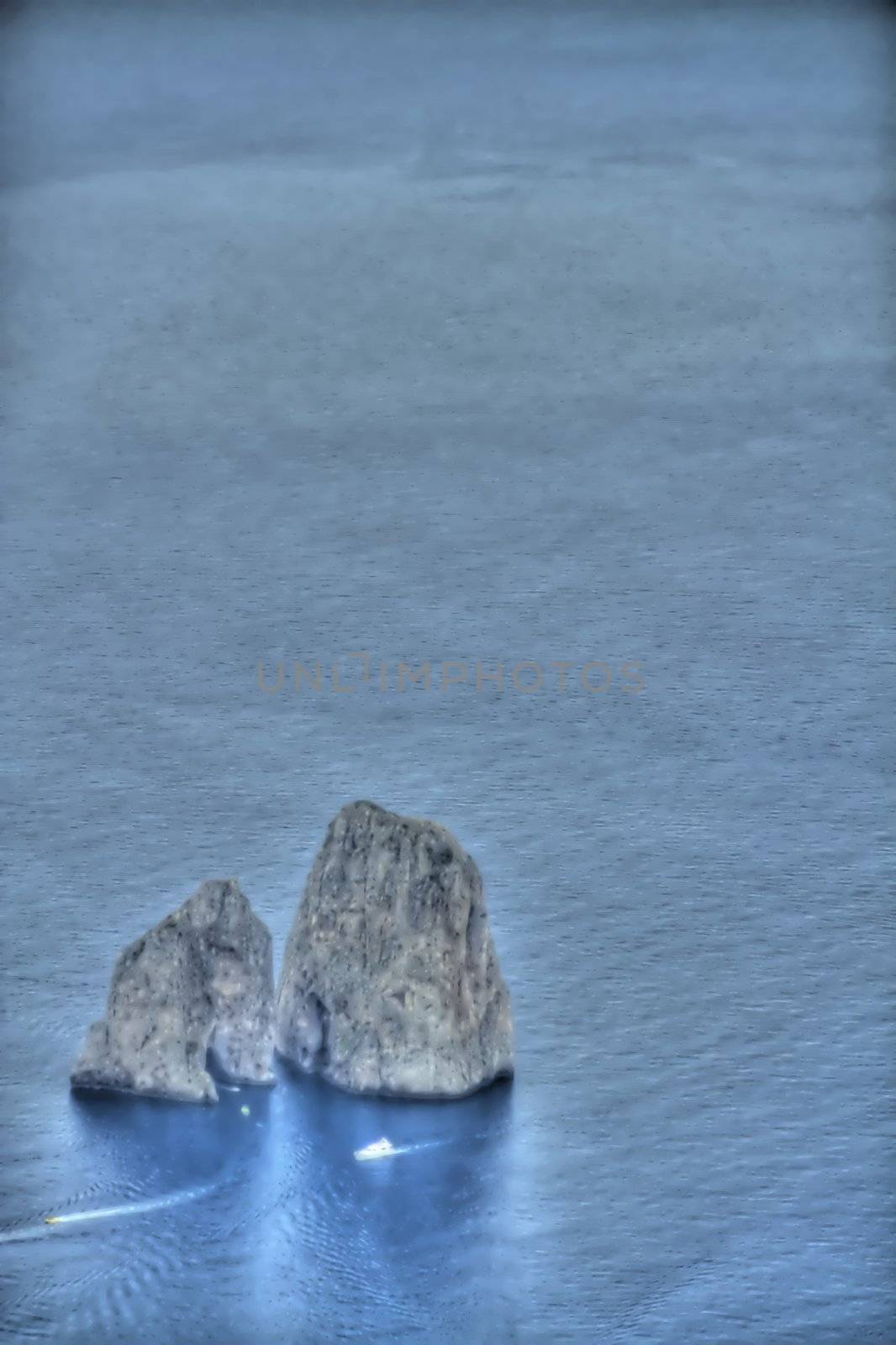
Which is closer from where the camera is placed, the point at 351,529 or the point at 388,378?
the point at 351,529

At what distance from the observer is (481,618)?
105812mm

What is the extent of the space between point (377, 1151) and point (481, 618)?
36352mm

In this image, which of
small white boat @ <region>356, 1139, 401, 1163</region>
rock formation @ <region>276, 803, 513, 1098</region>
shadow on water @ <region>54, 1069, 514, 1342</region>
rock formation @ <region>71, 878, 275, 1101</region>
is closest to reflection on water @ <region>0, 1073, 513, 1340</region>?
shadow on water @ <region>54, 1069, 514, 1342</region>

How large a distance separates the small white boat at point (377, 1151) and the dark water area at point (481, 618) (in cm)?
27

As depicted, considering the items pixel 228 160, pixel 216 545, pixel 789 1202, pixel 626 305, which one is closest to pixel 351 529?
pixel 216 545

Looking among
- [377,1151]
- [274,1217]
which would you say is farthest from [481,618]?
[274,1217]

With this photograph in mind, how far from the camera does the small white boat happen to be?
71.9m

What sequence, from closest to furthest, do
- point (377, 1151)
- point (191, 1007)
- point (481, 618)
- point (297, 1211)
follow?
point (297, 1211) < point (377, 1151) < point (191, 1007) < point (481, 618)

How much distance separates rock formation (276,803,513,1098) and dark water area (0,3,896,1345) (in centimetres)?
130

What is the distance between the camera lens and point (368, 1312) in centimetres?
6631

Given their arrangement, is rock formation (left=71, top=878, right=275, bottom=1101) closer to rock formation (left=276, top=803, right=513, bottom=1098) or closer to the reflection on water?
the reflection on water

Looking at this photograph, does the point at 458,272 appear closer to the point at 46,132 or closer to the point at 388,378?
the point at 388,378

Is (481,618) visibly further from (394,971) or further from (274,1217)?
(274,1217)

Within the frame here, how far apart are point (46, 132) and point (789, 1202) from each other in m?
82.6
